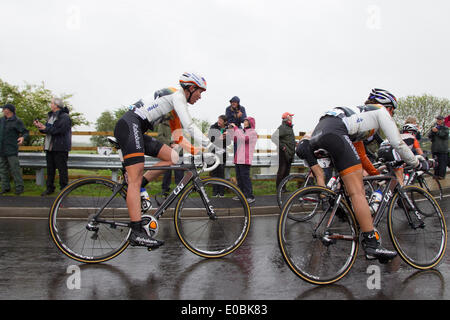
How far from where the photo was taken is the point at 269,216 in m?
8.59

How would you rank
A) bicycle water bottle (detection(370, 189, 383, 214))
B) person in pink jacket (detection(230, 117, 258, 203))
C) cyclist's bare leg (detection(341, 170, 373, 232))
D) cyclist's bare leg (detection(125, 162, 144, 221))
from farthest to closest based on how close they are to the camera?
person in pink jacket (detection(230, 117, 258, 203)) < cyclist's bare leg (detection(125, 162, 144, 221)) < bicycle water bottle (detection(370, 189, 383, 214)) < cyclist's bare leg (detection(341, 170, 373, 232))

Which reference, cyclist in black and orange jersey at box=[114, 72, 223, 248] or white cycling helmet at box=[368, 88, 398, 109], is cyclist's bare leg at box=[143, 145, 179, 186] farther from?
white cycling helmet at box=[368, 88, 398, 109]

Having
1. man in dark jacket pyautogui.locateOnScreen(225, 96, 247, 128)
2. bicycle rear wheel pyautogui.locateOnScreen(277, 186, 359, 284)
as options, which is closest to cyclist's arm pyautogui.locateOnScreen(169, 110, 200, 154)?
bicycle rear wheel pyautogui.locateOnScreen(277, 186, 359, 284)

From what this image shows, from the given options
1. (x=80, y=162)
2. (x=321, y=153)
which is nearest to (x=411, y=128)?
(x=321, y=153)

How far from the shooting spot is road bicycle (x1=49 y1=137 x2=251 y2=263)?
4738mm

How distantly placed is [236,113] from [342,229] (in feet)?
21.5

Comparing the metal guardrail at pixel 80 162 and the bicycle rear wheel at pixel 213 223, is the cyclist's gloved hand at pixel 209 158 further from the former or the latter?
the metal guardrail at pixel 80 162

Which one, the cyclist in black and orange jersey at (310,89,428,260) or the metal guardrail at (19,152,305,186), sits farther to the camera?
the metal guardrail at (19,152,305,186)

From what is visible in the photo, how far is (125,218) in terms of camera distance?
4.95 metres

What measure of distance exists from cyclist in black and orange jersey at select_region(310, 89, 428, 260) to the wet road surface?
0.45m

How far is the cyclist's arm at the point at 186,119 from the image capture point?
4.79 metres

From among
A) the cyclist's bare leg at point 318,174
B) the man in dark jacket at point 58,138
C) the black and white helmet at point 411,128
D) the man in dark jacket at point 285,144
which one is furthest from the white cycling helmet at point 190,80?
the man in dark jacket at point 58,138

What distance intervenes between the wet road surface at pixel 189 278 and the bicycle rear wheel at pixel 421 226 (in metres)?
0.17

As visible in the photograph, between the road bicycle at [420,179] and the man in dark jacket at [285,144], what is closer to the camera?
the road bicycle at [420,179]
